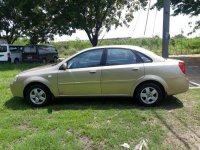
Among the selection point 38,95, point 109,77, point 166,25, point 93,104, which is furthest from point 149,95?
point 166,25

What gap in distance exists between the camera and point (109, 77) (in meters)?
7.34

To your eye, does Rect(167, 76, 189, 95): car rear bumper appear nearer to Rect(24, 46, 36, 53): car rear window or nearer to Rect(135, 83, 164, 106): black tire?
Rect(135, 83, 164, 106): black tire

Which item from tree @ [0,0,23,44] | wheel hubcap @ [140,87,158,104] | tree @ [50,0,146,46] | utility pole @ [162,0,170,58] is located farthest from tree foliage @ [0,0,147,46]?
wheel hubcap @ [140,87,158,104]

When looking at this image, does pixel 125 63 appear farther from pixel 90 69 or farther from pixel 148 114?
pixel 148 114

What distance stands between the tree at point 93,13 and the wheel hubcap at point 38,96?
15.7 meters

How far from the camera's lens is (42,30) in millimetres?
28922

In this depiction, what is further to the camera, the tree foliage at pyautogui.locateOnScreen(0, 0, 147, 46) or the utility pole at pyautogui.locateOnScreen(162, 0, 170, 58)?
the tree foliage at pyautogui.locateOnScreen(0, 0, 147, 46)

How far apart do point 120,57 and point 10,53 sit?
18657 millimetres

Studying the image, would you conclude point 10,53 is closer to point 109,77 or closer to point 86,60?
point 86,60

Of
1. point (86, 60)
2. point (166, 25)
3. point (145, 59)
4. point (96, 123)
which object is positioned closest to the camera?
point (96, 123)

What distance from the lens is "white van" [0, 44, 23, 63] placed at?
2359 cm

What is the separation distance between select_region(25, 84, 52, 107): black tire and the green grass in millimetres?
177

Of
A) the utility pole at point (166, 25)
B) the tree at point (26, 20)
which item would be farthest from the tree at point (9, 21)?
the utility pole at point (166, 25)

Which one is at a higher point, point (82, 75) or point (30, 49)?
point (30, 49)
